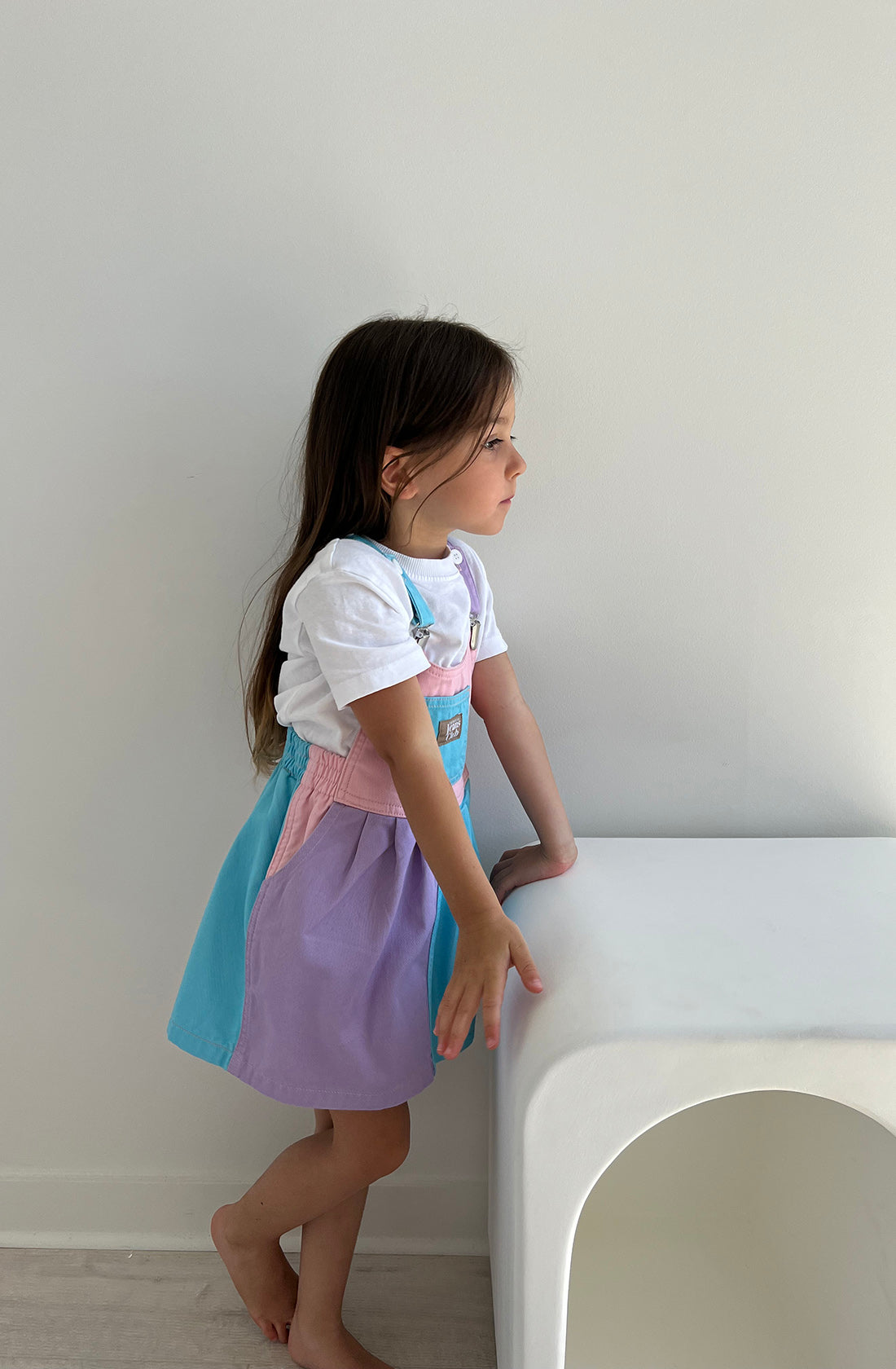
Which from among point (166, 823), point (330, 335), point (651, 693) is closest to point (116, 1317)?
point (166, 823)

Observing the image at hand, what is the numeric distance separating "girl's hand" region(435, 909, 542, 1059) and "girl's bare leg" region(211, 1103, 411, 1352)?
0.23 metres

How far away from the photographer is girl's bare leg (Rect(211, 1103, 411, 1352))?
88cm

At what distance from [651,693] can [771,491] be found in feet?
0.82

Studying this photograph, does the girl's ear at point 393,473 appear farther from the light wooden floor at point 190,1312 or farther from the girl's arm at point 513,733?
the light wooden floor at point 190,1312

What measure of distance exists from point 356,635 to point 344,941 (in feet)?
0.91

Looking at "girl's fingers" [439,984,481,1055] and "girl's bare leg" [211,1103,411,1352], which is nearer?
"girl's fingers" [439,984,481,1055]

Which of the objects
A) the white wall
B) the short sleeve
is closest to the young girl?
the short sleeve

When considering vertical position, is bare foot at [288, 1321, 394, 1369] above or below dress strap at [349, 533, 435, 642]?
below

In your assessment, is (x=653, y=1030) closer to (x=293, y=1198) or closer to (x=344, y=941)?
(x=344, y=941)

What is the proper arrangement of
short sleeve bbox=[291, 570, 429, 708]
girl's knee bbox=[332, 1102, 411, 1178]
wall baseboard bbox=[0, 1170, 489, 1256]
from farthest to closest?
wall baseboard bbox=[0, 1170, 489, 1256], girl's knee bbox=[332, 1102, 411, 1178], short sleeve bbox=[291, 570, 429, 708]

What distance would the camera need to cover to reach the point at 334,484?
845 mm

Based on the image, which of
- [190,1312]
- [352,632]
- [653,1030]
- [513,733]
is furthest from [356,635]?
[190,1312]

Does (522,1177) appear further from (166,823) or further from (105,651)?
(105,651)

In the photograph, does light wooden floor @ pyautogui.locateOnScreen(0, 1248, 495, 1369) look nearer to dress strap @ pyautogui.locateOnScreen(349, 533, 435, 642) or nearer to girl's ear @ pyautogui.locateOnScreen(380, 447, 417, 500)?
dress strap @ pyautogui.locateOnScreen(349, 533, 435, 642)
